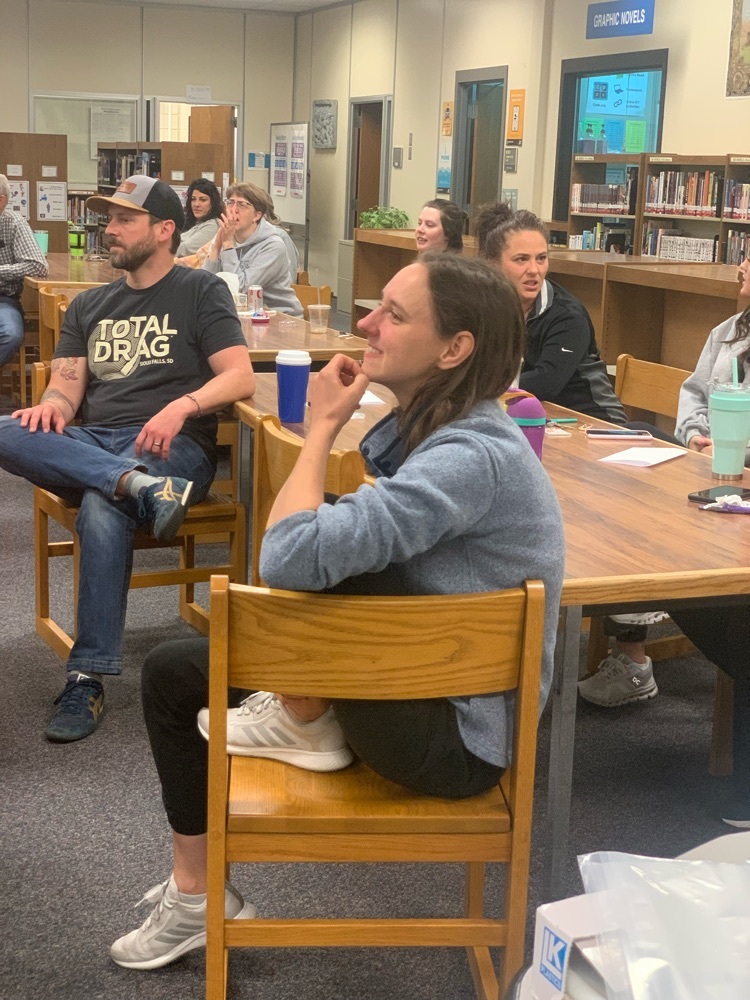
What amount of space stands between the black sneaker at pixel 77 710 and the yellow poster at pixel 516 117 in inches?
307

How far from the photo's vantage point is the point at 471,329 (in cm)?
149

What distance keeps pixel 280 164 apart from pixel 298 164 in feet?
1.78

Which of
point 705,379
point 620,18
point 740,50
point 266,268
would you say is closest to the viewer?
point 705,379

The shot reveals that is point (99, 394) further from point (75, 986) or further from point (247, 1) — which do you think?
point (247, 1)

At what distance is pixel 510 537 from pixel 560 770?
1.49 feet

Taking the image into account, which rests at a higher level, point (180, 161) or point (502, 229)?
point (180, 161)

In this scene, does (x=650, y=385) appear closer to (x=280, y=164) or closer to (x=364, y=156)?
(x=364, y=156)

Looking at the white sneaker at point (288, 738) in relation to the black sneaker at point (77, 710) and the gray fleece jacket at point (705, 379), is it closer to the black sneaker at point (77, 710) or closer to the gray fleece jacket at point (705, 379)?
the black sneaker at point (77, 710)

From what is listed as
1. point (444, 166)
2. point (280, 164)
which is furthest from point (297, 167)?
point (444, 166)

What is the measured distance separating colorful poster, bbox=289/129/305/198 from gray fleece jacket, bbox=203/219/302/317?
803 cm

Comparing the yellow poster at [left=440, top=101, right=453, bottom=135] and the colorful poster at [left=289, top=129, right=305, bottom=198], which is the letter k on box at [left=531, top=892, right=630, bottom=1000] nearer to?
the yellow poster at [left=440, top=101, right=453, bottom=135]

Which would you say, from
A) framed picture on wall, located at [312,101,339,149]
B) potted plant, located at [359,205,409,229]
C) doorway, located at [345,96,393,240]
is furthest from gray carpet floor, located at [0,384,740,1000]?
framed picture on wall, located at [312,101,339,149]

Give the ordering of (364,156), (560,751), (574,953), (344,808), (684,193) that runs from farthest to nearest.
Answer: (364,156)
(684,193)
(560,751)
(344,808)
(574,953)

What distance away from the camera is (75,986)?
1.78 m
